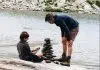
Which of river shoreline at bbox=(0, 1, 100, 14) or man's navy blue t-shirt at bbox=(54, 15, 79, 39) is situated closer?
man's navy blue t-shirt at bbox=(54, 15, 79, 39)

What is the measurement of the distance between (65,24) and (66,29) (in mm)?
240

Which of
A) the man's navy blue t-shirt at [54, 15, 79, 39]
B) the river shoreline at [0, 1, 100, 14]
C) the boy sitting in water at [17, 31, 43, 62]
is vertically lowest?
the river shoreline at [0, 1, 100, 14]

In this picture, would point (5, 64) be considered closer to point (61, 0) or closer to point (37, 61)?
point (37, 61)

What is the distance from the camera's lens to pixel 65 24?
2055 centimetres

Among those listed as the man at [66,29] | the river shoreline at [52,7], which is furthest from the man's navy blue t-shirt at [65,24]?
the river shoreline at [52,7]

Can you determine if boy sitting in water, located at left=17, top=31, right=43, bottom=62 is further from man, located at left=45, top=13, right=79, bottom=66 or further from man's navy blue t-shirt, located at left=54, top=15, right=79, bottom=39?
man's navy blue t-shirt, located at left=54, top=15, right=79, bottom=39

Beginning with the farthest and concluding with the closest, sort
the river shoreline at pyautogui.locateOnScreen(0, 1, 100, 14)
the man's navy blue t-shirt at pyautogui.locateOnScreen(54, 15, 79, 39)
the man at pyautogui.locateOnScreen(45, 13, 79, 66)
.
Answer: the river shoreline at pyautogui.locateOnScreen(0, 1, 100, 14)
the man's navy blue t-shirt at pyautogui.locateOnScreen(54, 15, 79, 39)
the man at pyautogui.locateOnScreen(45, 13, 79, 66)

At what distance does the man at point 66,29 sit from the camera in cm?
2021

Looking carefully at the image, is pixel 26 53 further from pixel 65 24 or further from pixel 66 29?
pixel 65 24

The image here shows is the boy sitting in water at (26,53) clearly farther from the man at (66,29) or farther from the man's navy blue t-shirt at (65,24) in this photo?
the man's navy blue t-shirt at (65,24)

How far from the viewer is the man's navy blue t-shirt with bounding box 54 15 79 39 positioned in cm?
2039

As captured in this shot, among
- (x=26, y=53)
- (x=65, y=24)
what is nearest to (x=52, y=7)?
(x=65, y=24)

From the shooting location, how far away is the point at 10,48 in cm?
3272

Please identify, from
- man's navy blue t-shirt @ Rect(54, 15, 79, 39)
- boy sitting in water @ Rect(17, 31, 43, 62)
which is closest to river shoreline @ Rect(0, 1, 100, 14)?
man's navy blue t-shirt @ Rect(54, 15, 79, 39)
